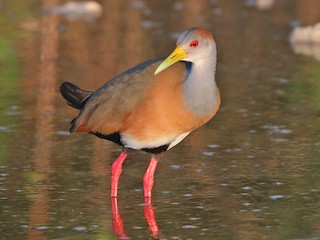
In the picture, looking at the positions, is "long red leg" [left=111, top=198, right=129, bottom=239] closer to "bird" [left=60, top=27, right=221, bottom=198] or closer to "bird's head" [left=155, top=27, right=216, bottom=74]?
"bird" [left=60, top=27, right=221, bottom=198]

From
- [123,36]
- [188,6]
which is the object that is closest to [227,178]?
[123,36]

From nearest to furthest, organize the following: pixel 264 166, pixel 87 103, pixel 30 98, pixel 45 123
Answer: pixel 87 103 → pixel 264 166 → pixel 45 123 → pixel 30 98

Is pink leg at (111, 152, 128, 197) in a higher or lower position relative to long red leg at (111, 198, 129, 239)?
higher

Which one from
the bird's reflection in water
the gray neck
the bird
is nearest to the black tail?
the bird

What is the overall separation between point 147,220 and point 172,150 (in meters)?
2.38

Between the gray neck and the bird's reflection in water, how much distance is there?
778 mm

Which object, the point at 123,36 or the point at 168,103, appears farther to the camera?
the point at 123,36

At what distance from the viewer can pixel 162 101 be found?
26.3 feet

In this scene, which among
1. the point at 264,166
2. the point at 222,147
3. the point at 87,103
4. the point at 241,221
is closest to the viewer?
the point at 241,221

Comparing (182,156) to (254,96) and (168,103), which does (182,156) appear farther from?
(254,96)

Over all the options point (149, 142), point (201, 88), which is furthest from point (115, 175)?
point (201, 88)

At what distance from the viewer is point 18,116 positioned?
36.9 feet

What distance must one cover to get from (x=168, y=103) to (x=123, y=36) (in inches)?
300

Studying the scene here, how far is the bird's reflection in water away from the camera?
7375mm
